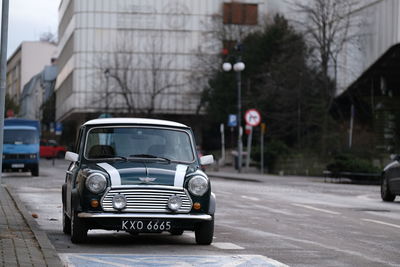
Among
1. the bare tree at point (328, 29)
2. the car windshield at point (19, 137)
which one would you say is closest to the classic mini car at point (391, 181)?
the car windshield at point (19, 137)

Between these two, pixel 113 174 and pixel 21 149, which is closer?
pixel 113 174

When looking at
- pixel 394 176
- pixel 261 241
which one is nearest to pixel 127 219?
pixel 261 241

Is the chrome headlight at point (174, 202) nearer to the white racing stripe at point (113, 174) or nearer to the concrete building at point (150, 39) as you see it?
the white racing stripe at point (113, 174)

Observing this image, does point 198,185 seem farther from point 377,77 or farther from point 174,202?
point 377,77

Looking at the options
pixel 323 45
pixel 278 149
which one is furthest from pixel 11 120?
pixel 323 45

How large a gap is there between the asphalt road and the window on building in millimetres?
67712

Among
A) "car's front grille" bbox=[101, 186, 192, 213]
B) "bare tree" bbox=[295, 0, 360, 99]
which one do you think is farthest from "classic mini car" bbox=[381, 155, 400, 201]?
"bare tree" bbox=[295, 0, 360, 99]

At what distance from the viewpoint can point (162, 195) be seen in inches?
498

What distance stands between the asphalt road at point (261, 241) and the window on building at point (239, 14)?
222ft

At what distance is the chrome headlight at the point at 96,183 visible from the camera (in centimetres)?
1265

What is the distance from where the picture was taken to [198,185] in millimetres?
12930

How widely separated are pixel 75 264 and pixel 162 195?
7.25ft

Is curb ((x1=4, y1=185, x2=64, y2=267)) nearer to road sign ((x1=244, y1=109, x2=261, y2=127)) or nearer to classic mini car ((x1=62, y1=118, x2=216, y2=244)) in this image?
classic mini car ((x1=62, y1=118, x2=216, y2=244))

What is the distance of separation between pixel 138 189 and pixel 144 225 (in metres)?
0.45
